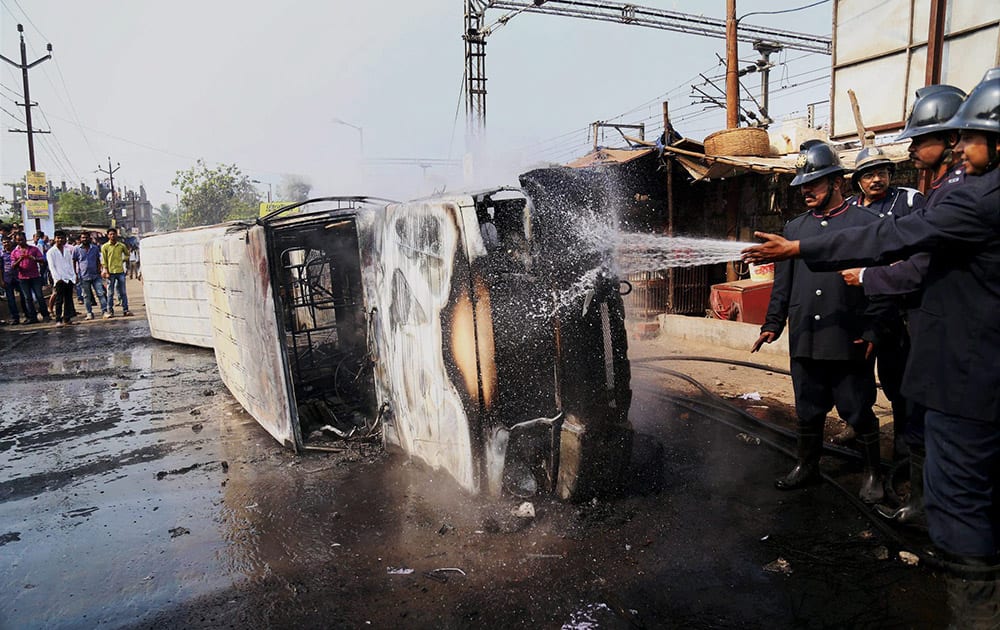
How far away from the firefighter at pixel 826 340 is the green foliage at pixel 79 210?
6056 centimetres

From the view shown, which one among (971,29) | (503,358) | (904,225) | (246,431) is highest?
(971,29)

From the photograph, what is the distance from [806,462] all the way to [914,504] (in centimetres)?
64

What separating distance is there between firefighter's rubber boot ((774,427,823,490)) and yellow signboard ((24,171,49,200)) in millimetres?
30538

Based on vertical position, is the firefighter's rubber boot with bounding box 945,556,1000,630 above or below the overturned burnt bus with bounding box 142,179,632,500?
below

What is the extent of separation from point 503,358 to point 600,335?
634 mm

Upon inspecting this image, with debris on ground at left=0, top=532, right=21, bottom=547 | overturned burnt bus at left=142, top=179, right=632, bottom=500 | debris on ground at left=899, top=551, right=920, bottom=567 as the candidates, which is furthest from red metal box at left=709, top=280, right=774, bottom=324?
debris on ground at left=0, top=532, right=21, bottom=547

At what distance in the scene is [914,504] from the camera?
344 cm

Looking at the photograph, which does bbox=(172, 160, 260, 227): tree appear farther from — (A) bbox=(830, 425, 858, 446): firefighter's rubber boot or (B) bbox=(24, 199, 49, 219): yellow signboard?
(A) bbox=(830, 425, 858, 446): firefighter's rubber boot

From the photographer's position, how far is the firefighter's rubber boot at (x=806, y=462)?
3.91 m

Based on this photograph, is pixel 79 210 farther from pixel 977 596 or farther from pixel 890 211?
pixel 977 596

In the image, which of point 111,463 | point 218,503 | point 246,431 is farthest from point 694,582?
point 111,463

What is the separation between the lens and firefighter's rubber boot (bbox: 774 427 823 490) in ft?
12.8

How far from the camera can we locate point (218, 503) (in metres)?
4.32

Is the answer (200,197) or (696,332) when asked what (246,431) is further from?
(200,197)
